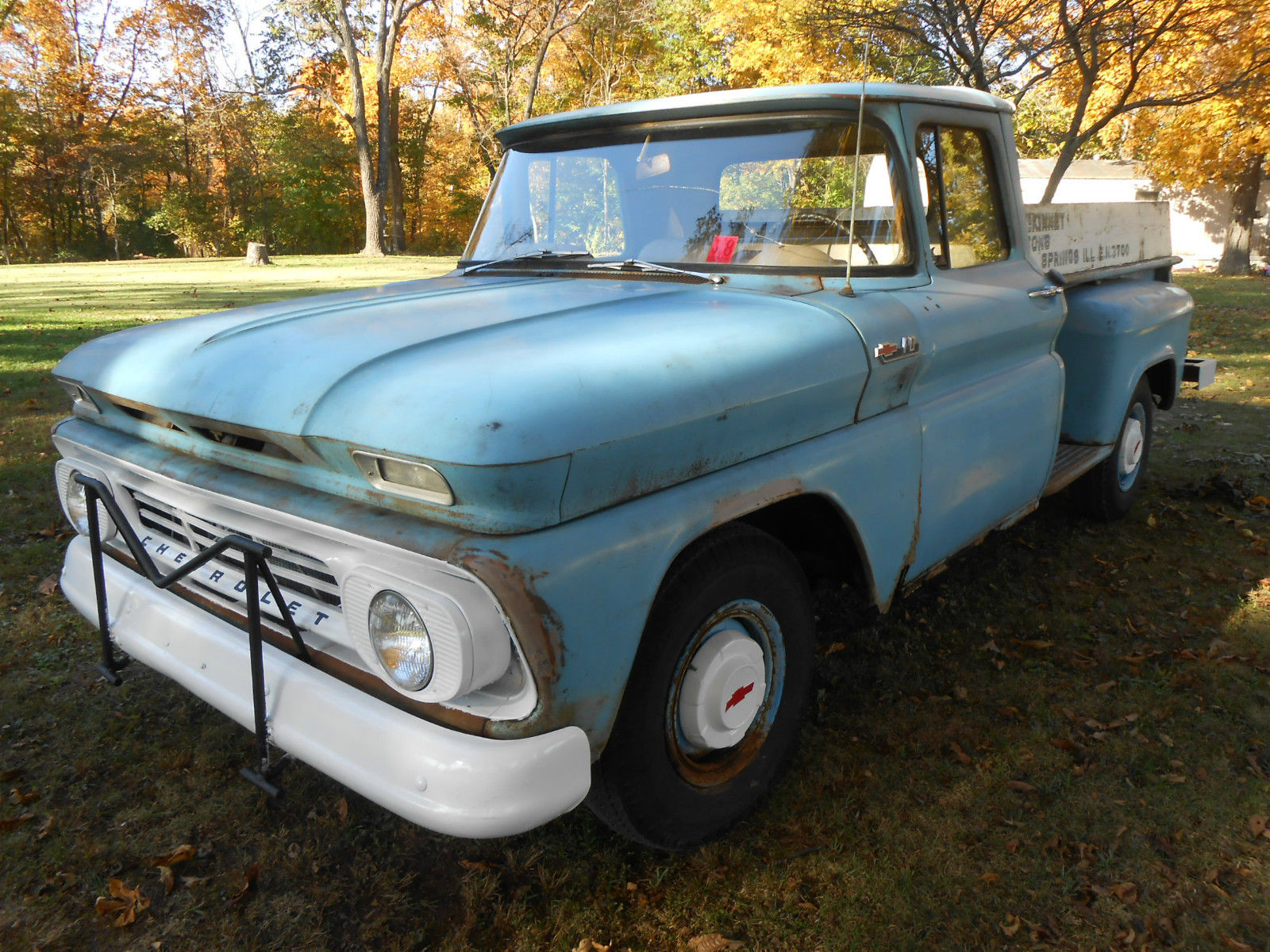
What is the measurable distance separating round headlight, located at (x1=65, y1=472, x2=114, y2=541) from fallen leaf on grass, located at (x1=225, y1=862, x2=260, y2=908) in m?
1.05

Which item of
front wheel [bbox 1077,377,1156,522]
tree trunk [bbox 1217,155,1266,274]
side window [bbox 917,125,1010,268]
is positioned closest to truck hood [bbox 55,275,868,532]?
side window [bbox 917,125,1010,268]

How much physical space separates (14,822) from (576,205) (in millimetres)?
2625

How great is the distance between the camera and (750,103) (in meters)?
2.93

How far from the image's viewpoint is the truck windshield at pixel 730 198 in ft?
9.43

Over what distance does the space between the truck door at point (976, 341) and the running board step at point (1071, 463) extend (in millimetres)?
187

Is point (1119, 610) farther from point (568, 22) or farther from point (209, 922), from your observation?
point (568, 22)

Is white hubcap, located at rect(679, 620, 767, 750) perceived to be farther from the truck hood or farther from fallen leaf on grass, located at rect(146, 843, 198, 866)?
fallen leaf on grass, located at rect(146, 843, 198, 866)

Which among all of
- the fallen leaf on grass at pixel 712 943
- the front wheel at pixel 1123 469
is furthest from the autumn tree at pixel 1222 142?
the fallen leaf on grass at pixel 712 943

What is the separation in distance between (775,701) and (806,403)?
836mm

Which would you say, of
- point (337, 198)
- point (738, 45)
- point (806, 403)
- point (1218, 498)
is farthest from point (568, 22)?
point (806, 403)

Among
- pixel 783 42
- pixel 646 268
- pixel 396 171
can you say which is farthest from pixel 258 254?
pixel 646 268

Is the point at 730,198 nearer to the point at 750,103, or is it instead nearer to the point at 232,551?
the point at 750,103

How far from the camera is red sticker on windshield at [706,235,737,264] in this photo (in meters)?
2.94

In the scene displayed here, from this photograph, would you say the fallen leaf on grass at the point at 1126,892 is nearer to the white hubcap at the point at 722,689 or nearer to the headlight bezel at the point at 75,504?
the white hubcap at the point at 722,689
